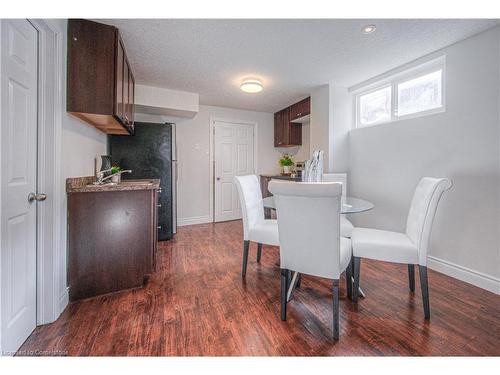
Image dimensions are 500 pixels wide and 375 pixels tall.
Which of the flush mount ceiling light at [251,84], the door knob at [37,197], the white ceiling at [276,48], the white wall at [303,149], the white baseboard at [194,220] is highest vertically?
the white ceiling at [276,48]

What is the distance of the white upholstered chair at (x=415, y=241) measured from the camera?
1646mm

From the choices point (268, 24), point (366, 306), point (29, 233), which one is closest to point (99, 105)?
point (29, 233)

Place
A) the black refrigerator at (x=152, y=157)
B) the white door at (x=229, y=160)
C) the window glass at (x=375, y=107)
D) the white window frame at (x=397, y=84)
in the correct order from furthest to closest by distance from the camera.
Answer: the white door at (x=229, y=160) → the black refrigerator at (x=152, y=157) → the window glass at (x=375, y=107) → the white window frame at (x=397, y=84)

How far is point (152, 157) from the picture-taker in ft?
11.3

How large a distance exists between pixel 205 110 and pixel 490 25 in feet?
12.7

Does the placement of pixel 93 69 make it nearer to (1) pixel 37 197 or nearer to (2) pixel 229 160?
(1) pixel 37 197

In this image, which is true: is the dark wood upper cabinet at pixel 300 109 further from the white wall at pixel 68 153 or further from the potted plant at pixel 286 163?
the white wall at pixel 68 153

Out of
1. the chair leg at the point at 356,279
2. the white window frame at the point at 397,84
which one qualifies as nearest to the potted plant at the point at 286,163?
the white window frame at the point at 397,84

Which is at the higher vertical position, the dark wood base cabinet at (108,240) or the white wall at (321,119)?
the white wall at (321,119)

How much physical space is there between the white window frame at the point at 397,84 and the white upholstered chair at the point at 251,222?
197cm

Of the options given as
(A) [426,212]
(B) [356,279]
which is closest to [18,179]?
(B) [356,279]

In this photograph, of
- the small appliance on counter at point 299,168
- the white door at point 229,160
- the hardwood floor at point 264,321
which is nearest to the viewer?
the hardwood floor at point 264,321

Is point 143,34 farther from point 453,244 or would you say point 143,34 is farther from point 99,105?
point 453,244

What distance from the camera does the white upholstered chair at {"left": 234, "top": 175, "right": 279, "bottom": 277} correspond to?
7.44 ft
